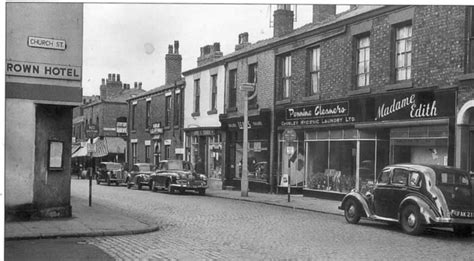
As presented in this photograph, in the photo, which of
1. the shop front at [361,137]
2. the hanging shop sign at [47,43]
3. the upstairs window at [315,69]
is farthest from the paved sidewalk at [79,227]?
the upstairs window at [315,69]

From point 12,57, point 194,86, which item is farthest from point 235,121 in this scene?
point 12,57

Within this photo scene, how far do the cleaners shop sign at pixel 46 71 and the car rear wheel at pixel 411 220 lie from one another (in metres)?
6.14

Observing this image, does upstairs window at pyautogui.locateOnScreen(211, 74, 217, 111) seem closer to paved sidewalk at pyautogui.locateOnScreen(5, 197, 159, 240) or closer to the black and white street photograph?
the black and white street photograph

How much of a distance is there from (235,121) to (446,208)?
430 inches

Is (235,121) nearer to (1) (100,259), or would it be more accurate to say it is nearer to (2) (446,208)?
(2) (446,208)

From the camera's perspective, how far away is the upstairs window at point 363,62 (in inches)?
552

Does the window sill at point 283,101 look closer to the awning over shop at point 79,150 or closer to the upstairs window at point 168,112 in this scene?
the upstairs window at point 168,112

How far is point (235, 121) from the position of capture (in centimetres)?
2000

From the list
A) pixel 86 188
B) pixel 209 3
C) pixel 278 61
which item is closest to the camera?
pixel 209 3

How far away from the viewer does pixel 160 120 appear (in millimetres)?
17062

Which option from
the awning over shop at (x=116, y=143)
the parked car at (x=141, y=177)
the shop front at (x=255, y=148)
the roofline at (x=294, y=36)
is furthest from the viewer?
the shop front at (x=255, y=148)

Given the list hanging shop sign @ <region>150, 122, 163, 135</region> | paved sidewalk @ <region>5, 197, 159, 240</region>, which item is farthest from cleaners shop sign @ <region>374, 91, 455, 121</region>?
hanging shop sign @ <region>150, 122, 163, 135</region>

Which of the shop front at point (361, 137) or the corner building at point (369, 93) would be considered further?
the shop front at point (361, 137)

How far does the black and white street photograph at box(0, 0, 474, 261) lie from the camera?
850cm
